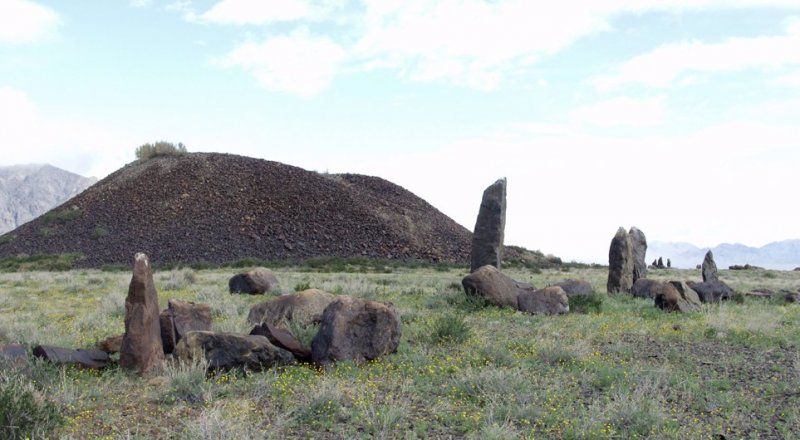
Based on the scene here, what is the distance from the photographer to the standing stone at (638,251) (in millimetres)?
23578

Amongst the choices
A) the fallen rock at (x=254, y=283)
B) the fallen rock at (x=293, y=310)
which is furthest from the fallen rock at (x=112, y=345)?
the fallen rock at (x=254, y=283)

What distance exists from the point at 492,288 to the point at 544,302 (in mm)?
1290

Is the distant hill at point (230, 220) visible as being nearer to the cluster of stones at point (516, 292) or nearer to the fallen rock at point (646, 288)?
the fallen rock at point (646, 288)

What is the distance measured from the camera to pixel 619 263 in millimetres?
21578

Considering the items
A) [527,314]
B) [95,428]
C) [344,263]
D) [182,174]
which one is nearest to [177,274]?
[344,263]

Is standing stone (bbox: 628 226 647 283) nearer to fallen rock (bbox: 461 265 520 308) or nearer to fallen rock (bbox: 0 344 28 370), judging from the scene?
fallen rock (bbox: 461 265 520 308)

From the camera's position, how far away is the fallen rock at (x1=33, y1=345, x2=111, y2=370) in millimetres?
8945

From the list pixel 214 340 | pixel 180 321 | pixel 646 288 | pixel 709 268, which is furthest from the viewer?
pixel 709 268

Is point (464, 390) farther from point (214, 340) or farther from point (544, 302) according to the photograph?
point (544, 302)

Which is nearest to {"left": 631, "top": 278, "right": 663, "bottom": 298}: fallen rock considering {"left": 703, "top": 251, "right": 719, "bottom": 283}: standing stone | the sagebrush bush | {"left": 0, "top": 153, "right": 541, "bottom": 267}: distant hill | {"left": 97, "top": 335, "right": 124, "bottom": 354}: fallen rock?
{"left": 703, "top": 251, "right": 719, "bottom": 283}: standing stone

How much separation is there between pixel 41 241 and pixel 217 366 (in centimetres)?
3704

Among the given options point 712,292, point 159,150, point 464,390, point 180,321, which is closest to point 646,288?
point 712,292

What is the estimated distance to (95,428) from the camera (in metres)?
7.08

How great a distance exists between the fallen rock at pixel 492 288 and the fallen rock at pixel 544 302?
0.27 m
